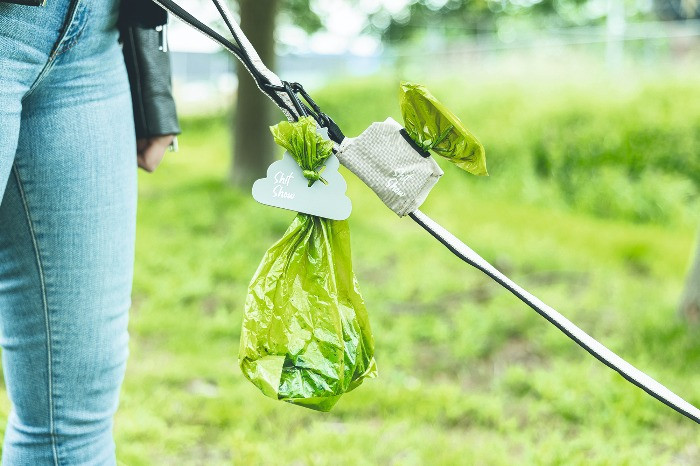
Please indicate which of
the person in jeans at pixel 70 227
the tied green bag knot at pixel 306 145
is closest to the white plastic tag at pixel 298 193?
the tied green bag knot at pixel 306 145

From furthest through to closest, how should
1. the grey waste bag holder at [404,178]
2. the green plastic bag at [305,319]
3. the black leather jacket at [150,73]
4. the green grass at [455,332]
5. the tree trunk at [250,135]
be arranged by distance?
1. the tree trunk at [250,135]
2. the green grass at [455,332]
3. the black leather jacket at [150,73]
4. the green plastic bag at [305,319]
5. the grey waste bag holder at [404,178]

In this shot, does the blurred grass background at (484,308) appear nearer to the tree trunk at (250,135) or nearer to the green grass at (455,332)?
the green grass at (455,332)

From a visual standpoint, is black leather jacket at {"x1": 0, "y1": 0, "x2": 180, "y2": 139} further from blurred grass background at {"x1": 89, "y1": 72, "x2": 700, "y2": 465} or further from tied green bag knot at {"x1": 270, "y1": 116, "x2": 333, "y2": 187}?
blurred grass background at {"x1": 89, "y1": 72, "x2": 700, "y2": 465}

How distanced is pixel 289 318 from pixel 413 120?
0.37 metres

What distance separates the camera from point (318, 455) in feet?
7.04

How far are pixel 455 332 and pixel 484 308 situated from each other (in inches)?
14.2

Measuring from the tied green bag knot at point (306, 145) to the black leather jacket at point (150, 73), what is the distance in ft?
1.09

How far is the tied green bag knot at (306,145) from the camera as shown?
1.03 m

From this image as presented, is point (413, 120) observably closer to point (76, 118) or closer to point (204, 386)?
point (76, 118)

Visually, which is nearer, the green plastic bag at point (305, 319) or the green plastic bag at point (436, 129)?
the green plastic bag at point (436, 129)

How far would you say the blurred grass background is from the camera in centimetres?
232

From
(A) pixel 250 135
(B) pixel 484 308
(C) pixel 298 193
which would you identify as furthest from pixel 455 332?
(A) pixel 250 135

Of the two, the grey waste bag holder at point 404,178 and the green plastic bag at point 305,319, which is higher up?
the grey waste bag holder at point 404,178

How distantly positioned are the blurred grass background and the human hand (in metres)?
0.99
